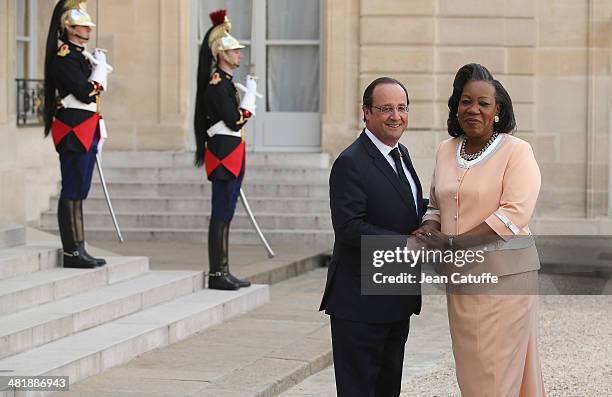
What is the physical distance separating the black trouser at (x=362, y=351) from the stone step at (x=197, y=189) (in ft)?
32.3

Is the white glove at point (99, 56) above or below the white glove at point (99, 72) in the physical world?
above

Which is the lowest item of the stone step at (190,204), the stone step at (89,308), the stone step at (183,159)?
the stone step at (89,308)

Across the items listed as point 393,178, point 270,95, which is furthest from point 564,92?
point 393,178

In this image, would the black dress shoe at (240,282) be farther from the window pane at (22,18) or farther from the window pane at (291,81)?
the window pane at (291,81)

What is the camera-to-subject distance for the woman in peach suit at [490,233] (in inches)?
198

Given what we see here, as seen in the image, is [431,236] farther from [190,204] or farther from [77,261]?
[190,204]

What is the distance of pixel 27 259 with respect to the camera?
366 inches

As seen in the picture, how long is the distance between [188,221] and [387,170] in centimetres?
969

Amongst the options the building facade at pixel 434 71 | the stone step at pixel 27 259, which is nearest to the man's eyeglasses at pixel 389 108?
the stone step at pixel 27 259

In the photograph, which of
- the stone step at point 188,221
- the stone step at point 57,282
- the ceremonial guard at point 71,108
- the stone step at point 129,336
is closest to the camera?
the stone step at point 129,336

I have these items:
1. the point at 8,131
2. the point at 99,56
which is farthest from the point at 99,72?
the point at 8,131

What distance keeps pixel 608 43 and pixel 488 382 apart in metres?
11.4

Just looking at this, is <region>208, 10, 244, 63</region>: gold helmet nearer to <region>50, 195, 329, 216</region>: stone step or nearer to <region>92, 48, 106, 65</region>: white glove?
<region>92, 48, 106, 65</region>: white glove

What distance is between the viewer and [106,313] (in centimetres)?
879
